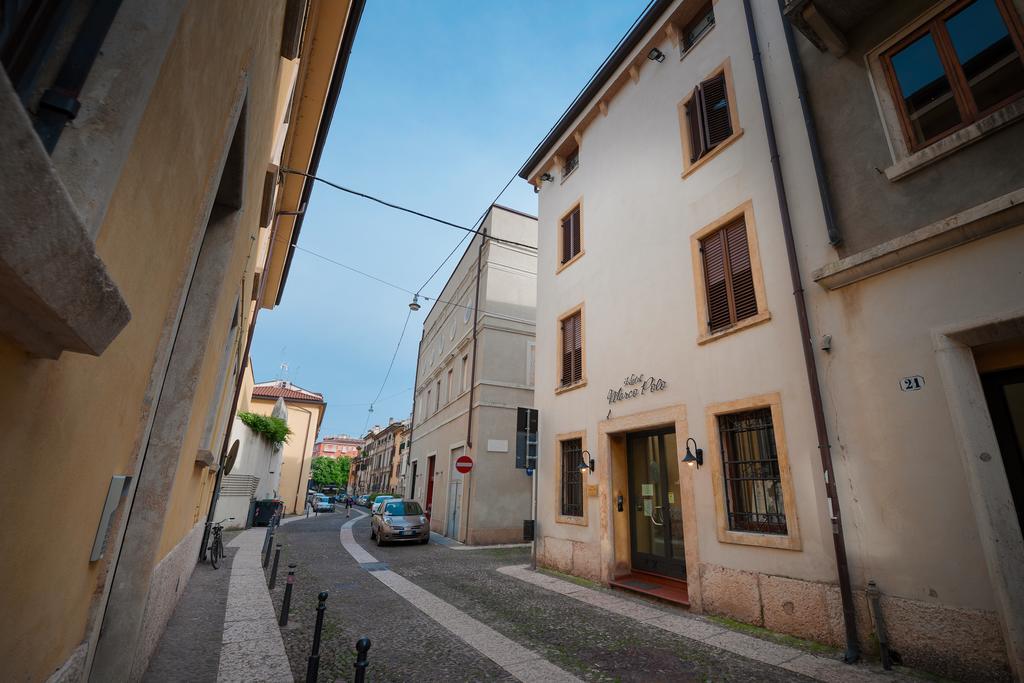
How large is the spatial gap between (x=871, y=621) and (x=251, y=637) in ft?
23.3

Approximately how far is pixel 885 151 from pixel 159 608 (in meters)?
9.77

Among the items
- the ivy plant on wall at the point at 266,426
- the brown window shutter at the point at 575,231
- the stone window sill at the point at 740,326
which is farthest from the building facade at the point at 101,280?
the ivy plant on wall at the point at 266,426

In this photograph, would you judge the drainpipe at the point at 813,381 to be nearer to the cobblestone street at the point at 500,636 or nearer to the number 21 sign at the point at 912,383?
the cobblestone street at the point at 500,636

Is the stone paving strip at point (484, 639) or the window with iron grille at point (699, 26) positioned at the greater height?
the window with iron grille at point (699, 26)

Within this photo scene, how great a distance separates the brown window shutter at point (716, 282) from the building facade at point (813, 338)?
0.17 feet

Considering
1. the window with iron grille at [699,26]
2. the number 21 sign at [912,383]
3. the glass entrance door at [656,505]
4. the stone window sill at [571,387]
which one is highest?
the window with iron grille at [699,26]

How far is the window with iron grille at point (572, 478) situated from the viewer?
10516 mm

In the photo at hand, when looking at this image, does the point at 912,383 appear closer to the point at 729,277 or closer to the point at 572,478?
the point at 729,277

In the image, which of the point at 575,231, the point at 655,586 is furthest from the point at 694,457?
the point at 575,231

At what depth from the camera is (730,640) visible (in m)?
5.79

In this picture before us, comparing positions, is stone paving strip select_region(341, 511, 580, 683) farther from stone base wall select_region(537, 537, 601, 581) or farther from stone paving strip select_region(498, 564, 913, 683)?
stone base wall select_region(537, 537, 601, 581)

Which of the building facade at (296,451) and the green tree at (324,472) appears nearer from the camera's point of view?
the building facade at (296,451)

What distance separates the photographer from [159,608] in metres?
4.83

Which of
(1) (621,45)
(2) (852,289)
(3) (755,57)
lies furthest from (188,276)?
(1) (621,45)
